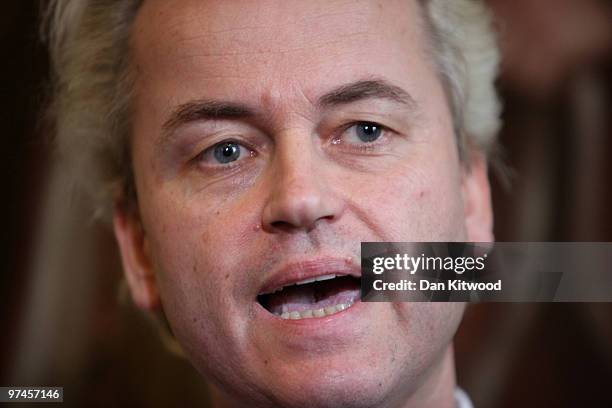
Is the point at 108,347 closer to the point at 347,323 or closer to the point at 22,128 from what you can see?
the point at 22,128

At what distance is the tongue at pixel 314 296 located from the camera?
0.86 m

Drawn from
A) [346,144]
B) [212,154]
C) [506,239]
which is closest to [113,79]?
[212,154]

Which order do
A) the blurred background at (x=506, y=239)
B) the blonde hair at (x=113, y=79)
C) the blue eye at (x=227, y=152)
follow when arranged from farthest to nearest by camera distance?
the blurred background at (x=506, y=239) → the blonde hair at (x=113, y=79) → the blue eye at (x=227, y=152)

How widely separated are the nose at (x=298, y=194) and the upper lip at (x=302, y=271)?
0.11ft

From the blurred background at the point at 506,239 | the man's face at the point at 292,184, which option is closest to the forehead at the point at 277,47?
the man's face at the point at 292,184

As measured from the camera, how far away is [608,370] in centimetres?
139

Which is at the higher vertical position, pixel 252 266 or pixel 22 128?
pixel 22 128

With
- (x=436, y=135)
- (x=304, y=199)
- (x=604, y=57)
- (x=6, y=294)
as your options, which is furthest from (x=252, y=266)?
(x=604, y=57)

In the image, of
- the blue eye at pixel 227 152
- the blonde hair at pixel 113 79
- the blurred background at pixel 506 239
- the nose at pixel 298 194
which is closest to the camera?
the nose at pixel 298 194

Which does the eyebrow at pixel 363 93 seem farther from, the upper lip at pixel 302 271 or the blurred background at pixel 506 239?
the blurred background at pixel 506 239

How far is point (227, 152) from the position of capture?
3.02ft

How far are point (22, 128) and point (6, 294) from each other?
1.02ft

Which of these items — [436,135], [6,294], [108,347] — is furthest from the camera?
[108,347]

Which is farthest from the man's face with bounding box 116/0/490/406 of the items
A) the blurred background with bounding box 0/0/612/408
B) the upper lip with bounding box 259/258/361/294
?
the blurred background with bounding box 0/0/612/408
